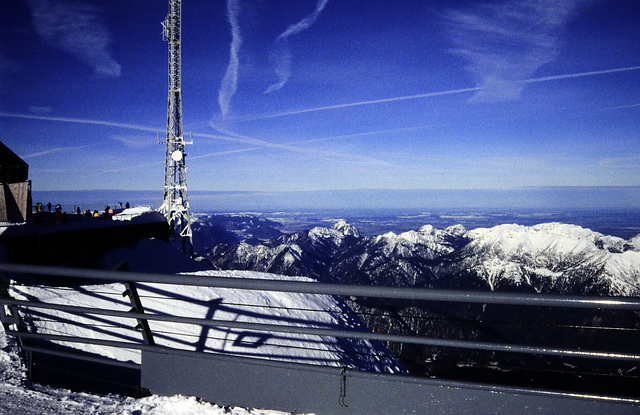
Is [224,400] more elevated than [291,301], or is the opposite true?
[224,400]

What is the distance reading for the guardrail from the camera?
2491 millimetres

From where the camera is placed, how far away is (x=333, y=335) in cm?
307

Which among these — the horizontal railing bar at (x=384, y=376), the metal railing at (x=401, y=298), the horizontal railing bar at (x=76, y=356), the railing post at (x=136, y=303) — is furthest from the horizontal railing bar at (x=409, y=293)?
the horizontal railing bar at (x=76, y=356)

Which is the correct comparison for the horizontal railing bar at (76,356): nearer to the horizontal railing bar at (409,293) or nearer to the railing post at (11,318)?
the railing post at (11,318)

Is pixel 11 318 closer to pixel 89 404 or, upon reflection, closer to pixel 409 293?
pixel 89 404

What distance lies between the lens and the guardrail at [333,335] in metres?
2.49

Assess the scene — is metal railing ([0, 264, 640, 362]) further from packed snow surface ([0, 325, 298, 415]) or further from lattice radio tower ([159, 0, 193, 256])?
lattice radio tower ([159, 0, 193, 256])

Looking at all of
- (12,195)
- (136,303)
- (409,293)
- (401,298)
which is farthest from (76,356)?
(12,195)

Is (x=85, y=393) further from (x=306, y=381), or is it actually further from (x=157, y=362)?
(x=306, y=381)

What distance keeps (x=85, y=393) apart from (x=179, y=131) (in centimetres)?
3852

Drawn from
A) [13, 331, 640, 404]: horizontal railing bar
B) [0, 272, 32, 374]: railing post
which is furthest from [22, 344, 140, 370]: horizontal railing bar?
[13, 331, 640, 404]: horizontal railing bar

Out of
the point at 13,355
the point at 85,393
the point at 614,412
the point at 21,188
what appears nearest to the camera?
the point at 614,412

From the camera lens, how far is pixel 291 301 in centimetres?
2588

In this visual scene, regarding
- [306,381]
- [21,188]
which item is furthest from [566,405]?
[21,188]
